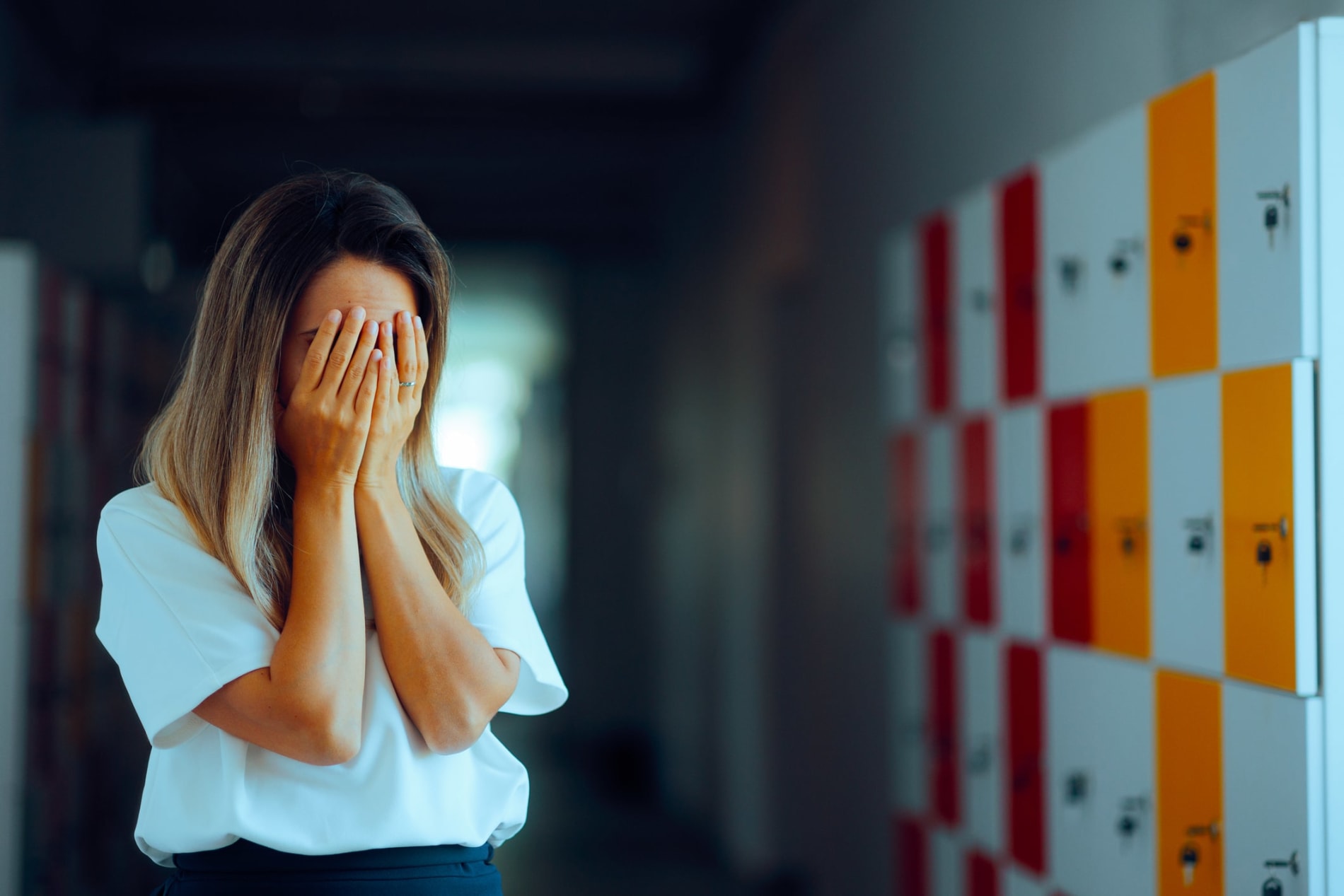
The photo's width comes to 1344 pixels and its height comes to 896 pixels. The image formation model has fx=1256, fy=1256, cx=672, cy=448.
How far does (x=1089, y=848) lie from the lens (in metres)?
2.02

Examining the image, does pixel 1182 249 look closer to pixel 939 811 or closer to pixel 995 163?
pixel 995 163

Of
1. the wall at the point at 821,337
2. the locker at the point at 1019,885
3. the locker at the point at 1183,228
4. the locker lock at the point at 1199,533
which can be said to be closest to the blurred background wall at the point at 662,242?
the wall at the point at 821,337

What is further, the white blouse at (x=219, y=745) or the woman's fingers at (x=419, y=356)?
the woman's fingers at (x=419, y=356)

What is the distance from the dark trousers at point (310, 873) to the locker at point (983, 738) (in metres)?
1.56

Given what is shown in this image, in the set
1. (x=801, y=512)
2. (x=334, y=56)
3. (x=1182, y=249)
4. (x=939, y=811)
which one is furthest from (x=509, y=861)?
(x=1182, y=249)

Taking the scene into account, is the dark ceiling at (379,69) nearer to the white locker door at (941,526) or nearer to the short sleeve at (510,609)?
the white locker door at (941,526)

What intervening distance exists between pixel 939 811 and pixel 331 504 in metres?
1.96

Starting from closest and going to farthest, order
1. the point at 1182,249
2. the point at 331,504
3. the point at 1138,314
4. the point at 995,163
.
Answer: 1. the point at 331,504
2. the point at 1182,249
3. the point at 1138,314
4. the point at 995,163

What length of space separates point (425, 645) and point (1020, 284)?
156cm

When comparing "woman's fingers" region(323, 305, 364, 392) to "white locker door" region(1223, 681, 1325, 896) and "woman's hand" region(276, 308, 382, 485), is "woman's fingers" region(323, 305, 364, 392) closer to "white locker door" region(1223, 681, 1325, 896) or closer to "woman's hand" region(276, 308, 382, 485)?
"woman's hand" region(276, 308, 382, 485)

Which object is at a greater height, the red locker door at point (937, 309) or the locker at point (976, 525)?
the red locker door at point (937, 309)

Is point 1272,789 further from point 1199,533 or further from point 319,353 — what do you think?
point 319,353

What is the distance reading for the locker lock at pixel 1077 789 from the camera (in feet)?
6.72

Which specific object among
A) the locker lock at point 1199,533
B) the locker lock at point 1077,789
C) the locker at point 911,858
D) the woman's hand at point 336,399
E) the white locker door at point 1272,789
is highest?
the woman's hand at point 336,399
